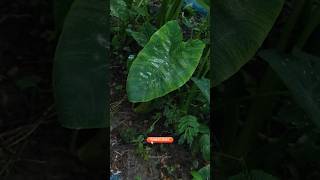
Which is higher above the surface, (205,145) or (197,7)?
(197,7)

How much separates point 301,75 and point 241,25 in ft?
0.94

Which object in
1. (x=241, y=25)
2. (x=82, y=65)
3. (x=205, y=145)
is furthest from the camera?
(x=82, y=65)

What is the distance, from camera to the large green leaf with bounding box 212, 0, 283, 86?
1.75m

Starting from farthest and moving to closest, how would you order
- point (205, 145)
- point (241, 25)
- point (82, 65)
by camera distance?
point (82, 65), point (241, 25), point (205, 145)

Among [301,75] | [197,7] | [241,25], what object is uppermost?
[197,7]

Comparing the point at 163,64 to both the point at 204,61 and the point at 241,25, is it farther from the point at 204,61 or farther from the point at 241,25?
the point at 241,25

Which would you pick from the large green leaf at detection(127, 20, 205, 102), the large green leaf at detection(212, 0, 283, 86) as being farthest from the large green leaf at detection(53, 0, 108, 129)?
the large green leaf at detection(127, 20, 205, 102)

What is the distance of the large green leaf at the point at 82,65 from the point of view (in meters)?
1.86

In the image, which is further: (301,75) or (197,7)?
(301,75)

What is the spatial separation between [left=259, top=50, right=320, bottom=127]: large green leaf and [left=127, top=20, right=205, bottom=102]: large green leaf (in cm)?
55

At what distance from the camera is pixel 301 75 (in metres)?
1.95

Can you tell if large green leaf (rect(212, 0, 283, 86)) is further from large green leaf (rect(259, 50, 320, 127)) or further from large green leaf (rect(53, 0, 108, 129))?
large green leaf (rect(53, 0, 108, 129))

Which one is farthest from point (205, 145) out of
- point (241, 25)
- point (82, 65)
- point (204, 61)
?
point (82, 65)

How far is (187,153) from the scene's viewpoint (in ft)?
4.41
